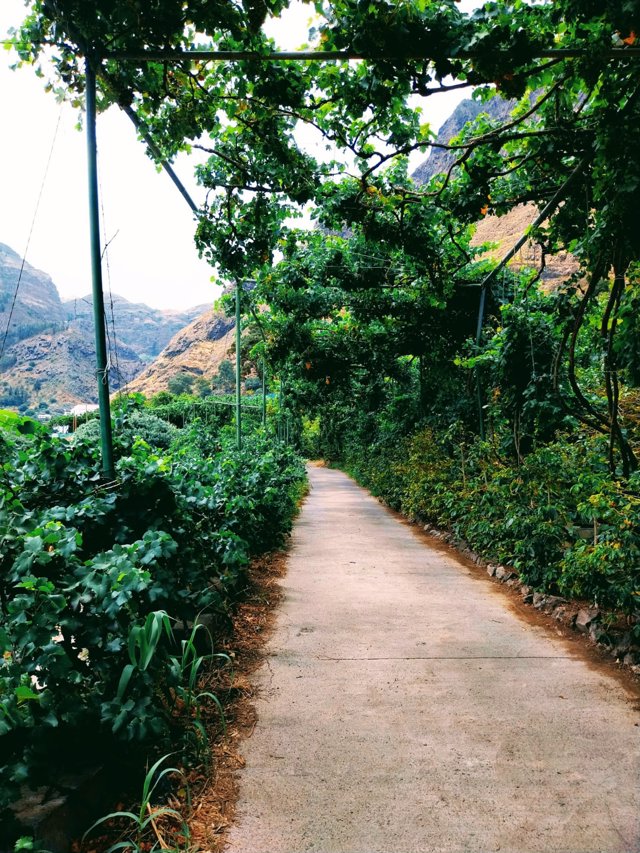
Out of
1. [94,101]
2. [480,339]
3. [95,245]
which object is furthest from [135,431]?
[480,339]

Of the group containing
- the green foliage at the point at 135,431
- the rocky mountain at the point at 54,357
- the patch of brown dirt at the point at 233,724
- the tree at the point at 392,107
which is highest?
the tree at the point at 392,107

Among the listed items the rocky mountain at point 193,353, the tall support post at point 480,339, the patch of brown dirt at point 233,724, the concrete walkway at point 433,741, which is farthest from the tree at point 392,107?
the rocky mountain at point 193,353

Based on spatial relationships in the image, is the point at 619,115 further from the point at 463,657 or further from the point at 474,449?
the point at 474,449

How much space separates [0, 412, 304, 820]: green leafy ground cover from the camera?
163 centimetres

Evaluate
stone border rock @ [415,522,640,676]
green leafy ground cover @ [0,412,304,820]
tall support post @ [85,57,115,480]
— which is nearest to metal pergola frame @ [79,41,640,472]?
tall support post @ [85,57,115,480]

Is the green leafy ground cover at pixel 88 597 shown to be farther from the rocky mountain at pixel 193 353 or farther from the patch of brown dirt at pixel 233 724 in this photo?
the rocky mountain at pixel 193 353

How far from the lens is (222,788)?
2176 millimetres

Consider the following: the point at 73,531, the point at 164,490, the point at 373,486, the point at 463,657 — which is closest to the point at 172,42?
the point at 164,490

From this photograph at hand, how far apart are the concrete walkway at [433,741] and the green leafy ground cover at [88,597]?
592mm

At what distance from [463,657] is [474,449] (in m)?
4.12

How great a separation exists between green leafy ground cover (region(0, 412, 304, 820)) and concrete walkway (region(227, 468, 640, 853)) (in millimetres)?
592

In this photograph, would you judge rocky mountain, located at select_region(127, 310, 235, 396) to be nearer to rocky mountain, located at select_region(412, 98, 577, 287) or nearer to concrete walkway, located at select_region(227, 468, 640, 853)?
rocky mountain, located at select_region(412, 98, 577, 287)

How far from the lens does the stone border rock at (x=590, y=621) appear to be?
3373mm

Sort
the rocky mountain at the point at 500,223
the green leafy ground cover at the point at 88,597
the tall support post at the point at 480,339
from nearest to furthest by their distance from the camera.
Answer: the green leafy ground cover at the point at 88,597 < the tall support post at the point at 480,339 < the rocky mountain at the point at 500,223
